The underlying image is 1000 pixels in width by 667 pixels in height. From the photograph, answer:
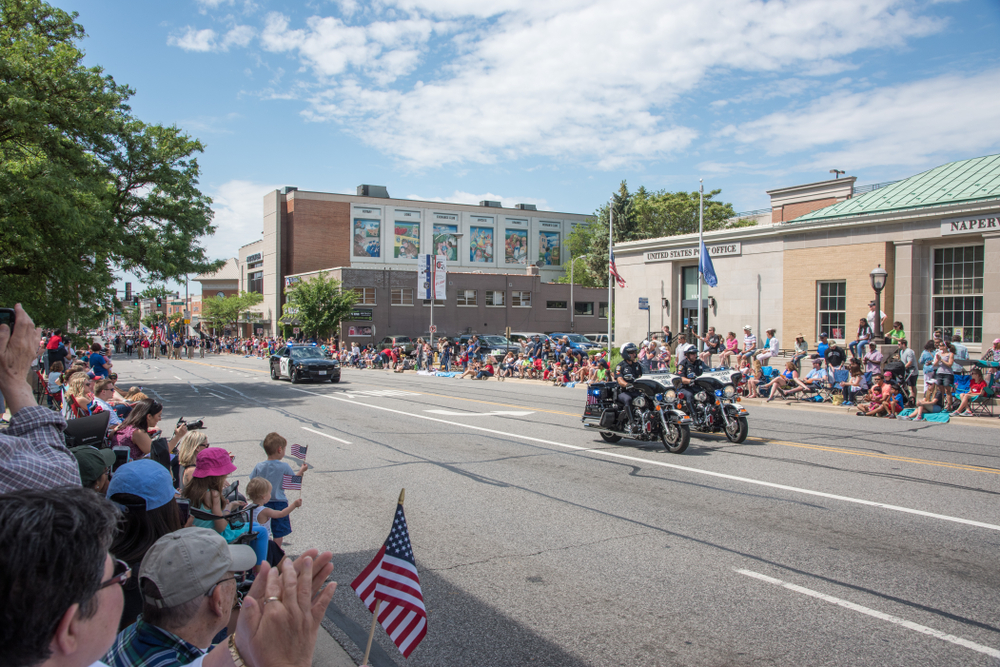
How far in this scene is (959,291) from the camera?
2384 centimetres

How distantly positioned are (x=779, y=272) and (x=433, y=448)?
21.8m

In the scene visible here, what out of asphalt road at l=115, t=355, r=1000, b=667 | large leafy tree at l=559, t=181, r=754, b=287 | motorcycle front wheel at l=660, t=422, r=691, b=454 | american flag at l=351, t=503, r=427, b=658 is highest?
large leafy tree at l=559, t=181, r=754, b=287

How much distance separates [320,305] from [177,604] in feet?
185

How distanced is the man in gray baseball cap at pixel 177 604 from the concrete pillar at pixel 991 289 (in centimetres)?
2640

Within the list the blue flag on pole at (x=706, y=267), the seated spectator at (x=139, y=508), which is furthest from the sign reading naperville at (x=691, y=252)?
the seated spectator at (x=139, y=508)

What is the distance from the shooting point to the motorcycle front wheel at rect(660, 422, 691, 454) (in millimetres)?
11133

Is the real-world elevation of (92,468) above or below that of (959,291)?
below

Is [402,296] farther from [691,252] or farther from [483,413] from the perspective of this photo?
[483,413]

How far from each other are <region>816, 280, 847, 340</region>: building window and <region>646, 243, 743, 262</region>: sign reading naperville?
432cm

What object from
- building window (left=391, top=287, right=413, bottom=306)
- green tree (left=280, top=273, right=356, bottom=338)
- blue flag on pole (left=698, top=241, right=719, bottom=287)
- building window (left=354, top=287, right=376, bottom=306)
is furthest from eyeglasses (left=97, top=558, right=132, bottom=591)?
building window (left=391, top=287, right=413, bottom=306)

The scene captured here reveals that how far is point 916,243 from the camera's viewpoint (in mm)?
24609

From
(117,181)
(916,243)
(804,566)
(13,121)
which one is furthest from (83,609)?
(916,243)

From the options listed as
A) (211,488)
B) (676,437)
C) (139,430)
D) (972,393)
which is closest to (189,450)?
(211,488)

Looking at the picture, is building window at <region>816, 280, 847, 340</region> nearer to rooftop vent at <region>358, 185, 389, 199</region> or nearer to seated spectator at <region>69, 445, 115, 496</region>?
seated spectator at <region>69, 445, 115, 496</region>
